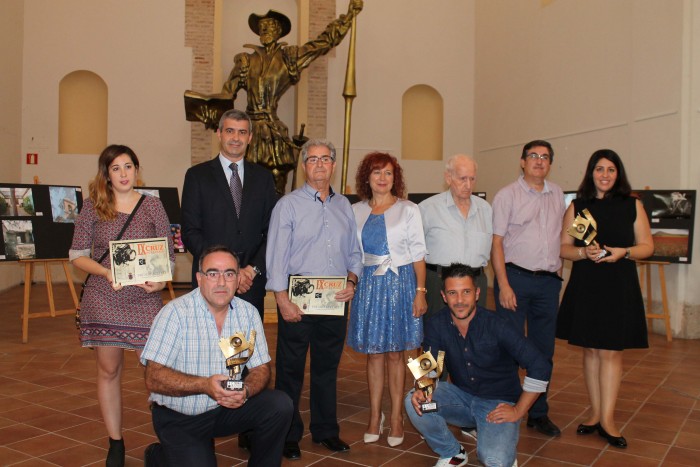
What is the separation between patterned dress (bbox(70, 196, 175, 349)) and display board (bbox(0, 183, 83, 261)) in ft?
13.1

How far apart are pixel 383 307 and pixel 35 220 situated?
4874mm

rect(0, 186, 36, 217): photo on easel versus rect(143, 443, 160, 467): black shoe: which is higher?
rect(0, 186, 36, 217): photo on easel

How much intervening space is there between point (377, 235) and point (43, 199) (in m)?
4.92

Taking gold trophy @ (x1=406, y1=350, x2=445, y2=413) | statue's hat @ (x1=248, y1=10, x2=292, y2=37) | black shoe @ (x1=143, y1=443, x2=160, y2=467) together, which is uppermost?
statue's hat @ (x1=248, y1=10, x2=292, y2=37)

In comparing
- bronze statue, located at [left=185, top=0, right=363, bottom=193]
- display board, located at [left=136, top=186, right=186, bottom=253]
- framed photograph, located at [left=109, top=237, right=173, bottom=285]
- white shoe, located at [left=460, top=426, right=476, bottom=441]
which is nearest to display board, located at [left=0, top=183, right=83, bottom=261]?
display board, located at [left=136, top=186, right=186, bottom=253]

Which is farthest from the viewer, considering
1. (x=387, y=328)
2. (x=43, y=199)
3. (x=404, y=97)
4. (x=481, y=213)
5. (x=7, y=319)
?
(x=404, y=97)

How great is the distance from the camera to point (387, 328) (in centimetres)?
377

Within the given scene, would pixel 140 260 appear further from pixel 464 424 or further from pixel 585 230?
pixel 585 230

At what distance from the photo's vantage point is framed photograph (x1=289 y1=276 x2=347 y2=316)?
11.6 feet

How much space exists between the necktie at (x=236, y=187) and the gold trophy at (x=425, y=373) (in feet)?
4.41

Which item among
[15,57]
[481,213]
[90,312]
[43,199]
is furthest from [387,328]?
[15,57]

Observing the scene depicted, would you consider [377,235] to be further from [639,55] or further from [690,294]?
[639,55]

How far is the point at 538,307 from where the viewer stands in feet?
13.7

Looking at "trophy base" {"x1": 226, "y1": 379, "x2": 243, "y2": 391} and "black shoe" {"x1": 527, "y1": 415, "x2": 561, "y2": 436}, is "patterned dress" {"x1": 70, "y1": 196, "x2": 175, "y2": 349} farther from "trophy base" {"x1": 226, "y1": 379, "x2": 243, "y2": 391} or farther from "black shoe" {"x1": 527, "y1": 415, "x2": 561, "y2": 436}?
"black shoe" {"x1": 527, "y1": 415, "x2": 561, "y2": 436}
